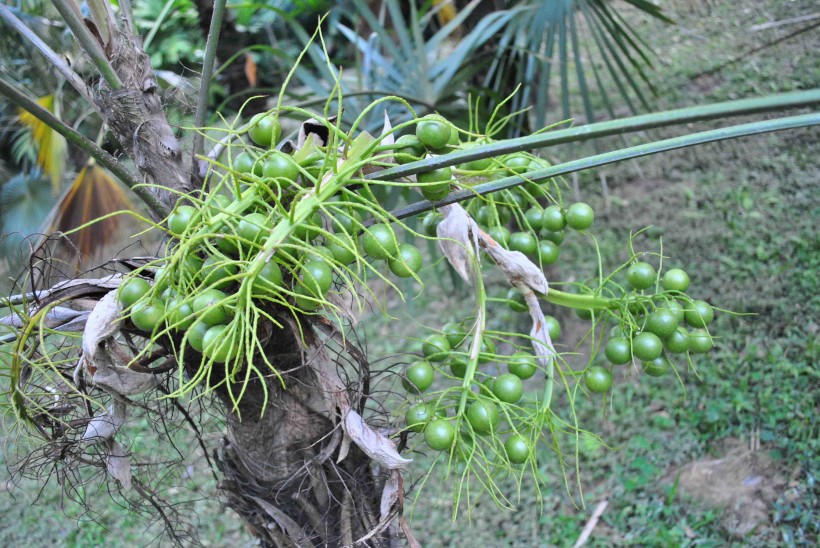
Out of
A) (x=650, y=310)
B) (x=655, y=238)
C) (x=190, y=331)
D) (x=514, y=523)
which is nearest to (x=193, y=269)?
(x=190, y=331)

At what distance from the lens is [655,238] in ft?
9.32

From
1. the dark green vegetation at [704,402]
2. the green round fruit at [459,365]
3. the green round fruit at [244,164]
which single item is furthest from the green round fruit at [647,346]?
the dark green vegetation at [704,402]

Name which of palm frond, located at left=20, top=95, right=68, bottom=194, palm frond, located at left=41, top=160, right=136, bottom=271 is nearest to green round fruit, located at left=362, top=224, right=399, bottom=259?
palm frond, located at left=41, top=160, right=136, bottom=271

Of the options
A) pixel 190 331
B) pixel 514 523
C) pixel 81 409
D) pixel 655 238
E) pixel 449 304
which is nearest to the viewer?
pixel 190 331

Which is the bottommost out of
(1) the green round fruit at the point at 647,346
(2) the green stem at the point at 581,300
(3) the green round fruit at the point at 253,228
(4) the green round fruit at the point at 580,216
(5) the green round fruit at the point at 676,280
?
(1) the green round fruit at the point at 647,346

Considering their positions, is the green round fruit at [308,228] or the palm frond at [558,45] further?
the palm frond at [558,45]

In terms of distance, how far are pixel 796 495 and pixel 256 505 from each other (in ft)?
5.37

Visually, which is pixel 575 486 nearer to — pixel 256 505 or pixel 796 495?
pixel 796 495

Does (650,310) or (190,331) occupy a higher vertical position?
(190,331)

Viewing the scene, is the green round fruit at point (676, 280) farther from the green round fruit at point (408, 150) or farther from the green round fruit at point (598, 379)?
the green round fruit at point (408, 150)

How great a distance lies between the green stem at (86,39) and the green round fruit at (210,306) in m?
0.42

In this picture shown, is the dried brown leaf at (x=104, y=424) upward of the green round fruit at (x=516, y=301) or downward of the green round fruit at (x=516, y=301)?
upward

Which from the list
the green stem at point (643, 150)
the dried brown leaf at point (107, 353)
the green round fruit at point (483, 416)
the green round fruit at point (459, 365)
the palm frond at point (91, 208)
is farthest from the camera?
the palm frond at point (91, 208)

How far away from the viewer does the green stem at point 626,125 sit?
50 centimetres
